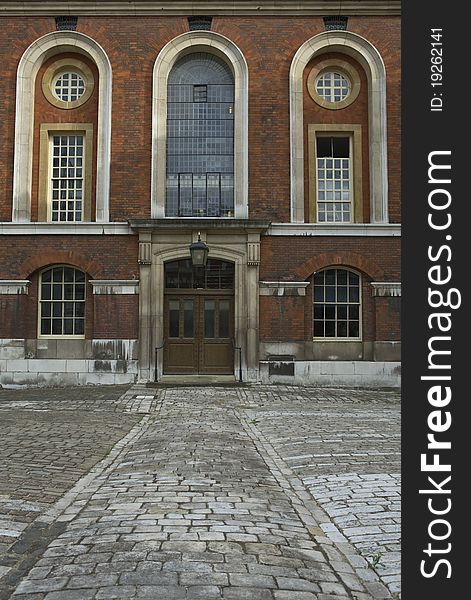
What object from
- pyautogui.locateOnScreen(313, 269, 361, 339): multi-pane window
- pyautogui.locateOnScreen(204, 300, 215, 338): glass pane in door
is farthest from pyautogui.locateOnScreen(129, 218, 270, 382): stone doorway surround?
pyautogui.locateOnScreen(313, 269, 361, 339): multi-pane window

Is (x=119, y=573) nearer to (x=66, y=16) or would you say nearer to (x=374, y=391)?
(x=374, y=391)

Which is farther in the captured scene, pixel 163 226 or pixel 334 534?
pixel 163 226

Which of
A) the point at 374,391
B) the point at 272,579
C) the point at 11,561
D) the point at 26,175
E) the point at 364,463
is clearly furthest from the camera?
the point at 26,175

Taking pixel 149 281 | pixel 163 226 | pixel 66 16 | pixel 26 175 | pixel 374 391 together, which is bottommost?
pixel 374 391

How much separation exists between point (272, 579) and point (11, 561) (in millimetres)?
1783

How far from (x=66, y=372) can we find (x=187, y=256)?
4.66 metres

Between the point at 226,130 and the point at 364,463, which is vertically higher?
the point at 226,130

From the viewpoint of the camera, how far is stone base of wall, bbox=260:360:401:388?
17766 mm

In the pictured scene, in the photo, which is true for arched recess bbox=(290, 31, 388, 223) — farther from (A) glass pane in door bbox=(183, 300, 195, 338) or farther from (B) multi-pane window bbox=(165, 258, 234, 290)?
(A) glass pane in door bbox=(183, 300, 195, 338)

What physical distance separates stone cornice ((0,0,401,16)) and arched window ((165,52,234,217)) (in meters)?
1.34

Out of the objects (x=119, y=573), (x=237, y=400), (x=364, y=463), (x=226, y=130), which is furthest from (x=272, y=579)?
(x=226, y=130)

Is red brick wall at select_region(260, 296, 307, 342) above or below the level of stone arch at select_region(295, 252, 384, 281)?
below

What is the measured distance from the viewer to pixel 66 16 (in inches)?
731

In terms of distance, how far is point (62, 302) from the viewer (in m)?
18.3
